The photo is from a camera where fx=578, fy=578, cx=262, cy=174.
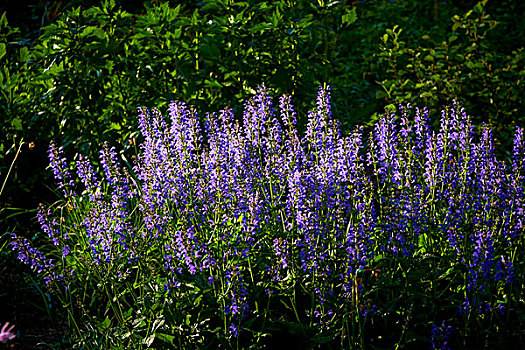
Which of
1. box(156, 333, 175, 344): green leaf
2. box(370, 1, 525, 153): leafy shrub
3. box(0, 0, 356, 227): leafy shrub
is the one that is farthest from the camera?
box(370, 1, 525, 153): leafy shrub

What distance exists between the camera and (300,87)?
568cm

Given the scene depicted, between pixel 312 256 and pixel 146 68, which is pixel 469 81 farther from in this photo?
pixel 312 256

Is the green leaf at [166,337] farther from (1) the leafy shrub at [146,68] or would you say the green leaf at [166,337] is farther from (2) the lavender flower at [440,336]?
(1) the leafy shrub at [146,68]

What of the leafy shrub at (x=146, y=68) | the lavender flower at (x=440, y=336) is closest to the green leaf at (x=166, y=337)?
the lavender flower at (x=440, y=336)

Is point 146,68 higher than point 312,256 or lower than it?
higher

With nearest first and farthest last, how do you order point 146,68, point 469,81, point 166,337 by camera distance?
1. point 166,337
2. point 146,68
3. point 469,81

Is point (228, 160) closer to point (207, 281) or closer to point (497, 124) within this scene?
point (207, 281)

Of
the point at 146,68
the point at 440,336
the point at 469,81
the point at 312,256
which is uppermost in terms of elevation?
the point at 469,81

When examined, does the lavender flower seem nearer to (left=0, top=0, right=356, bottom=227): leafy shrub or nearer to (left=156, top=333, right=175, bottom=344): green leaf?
(left=156, top=333, right=175, bottom=344): green leaf

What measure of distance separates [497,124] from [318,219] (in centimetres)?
357

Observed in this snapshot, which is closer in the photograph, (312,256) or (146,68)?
(312,256)

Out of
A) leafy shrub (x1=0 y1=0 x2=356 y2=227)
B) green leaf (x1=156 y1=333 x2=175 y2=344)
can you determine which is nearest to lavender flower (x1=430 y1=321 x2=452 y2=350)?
green leaf (x1=156 y1=333 x2=175 y2=344)

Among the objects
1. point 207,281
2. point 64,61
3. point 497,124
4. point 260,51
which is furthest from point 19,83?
point 497,124

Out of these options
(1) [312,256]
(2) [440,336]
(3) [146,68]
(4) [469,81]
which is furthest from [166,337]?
(4) [469,81]
